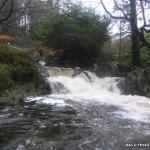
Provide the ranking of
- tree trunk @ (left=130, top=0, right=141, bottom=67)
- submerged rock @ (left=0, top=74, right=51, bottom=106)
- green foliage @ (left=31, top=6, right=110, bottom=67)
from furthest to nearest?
green foliage @ (left=31, top=6, right=110, bottom=67) → tree trunk @ (left=130, top=0, right=141, bottom=67) → submerged rock @ (left=0, top=74, right=51, bottom=106)

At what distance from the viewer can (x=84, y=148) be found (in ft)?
17.5

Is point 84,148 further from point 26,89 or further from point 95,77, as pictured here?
point 95,77

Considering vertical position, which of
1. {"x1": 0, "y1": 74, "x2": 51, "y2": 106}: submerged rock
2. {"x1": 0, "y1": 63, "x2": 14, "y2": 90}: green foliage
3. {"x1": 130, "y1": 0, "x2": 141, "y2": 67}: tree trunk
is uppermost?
{"x1": 130, "y1": 0, "x2": 141, "y2": 67}: tree trunk

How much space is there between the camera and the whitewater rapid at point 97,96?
28.5 feet

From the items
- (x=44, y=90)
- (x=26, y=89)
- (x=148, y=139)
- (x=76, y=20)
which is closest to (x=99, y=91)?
(x=44, y=90)

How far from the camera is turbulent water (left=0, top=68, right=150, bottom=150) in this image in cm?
550

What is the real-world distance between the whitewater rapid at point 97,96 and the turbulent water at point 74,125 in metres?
0.02

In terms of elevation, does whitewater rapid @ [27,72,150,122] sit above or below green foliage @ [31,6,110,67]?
below

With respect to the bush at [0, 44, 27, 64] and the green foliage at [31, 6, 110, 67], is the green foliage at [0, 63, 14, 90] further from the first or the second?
the green foliage at [31, 6, 110, 67]

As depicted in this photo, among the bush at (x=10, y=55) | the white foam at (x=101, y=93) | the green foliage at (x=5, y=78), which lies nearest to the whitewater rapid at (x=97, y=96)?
the white foam at (x=101, y=93)

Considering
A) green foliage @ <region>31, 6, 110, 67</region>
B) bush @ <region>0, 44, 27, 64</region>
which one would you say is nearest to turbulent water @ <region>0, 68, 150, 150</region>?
bush @ <region>0, 44, 27, 64</region>

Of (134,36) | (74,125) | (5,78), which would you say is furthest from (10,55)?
(134,36)

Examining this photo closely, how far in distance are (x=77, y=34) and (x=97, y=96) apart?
6.40m

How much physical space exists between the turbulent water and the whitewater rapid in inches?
1.0
